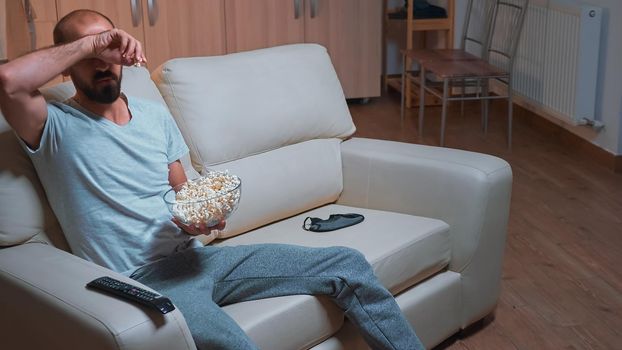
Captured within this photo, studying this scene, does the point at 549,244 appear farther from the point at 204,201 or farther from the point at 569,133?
the point at 204,201

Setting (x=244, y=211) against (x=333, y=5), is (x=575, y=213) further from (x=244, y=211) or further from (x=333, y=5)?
(x=333, y=5)

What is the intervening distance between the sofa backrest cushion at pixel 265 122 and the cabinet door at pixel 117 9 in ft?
7.26

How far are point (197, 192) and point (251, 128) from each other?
63 cm

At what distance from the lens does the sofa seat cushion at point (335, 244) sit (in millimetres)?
2039

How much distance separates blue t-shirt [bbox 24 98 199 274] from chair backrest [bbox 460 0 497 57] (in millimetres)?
3405

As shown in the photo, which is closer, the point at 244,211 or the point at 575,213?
the point at 244,211

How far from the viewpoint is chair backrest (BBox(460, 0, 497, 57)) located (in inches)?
207

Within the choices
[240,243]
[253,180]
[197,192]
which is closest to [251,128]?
[253,180]

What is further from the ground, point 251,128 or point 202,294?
point 251,128

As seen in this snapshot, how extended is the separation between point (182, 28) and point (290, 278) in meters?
3.23

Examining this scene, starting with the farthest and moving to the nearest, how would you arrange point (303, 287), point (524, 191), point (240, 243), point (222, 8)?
point (222, 8)
point (524, 191)
point (240, 243)
point (303, 287)

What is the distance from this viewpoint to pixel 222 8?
5.15 m

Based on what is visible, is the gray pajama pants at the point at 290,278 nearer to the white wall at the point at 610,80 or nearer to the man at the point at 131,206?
the man at the point at 131,206

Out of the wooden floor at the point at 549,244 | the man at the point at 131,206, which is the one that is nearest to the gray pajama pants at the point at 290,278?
the man at the point at 131,206
